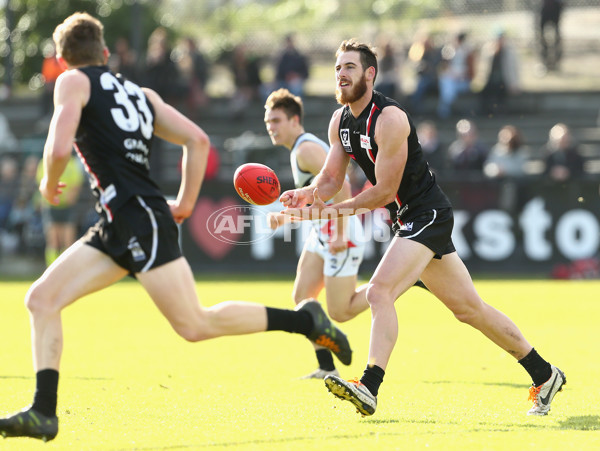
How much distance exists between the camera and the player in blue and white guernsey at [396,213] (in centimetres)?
661

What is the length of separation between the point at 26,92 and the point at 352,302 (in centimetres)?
1978

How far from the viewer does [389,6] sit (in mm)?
25641

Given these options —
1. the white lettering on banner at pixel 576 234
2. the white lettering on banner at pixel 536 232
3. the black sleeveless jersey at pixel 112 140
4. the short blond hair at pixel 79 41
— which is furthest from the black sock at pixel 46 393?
the white lettering on banner at pixel 576 234

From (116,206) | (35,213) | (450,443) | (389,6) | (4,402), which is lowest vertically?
(35,213)

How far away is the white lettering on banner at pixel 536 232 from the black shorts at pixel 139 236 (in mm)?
13348

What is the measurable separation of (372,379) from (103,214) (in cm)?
201

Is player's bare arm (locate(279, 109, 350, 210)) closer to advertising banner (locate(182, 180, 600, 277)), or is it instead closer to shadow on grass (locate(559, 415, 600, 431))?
shadow on grass (locate(559, 415, 600, 431))

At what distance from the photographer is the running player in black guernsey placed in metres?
5.80

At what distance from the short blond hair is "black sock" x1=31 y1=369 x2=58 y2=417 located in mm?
1869

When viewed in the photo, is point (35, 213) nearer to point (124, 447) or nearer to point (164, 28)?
point (164, 28)

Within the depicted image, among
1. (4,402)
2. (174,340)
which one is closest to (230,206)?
(174,340)

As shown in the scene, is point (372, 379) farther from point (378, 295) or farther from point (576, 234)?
point (576, 234)

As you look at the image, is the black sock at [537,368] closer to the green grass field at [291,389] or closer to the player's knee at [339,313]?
the green grass field at [291,389]

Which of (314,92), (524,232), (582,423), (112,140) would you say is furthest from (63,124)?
(314,92)
